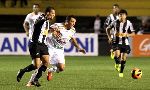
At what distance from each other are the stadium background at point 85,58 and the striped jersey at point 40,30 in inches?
39.3

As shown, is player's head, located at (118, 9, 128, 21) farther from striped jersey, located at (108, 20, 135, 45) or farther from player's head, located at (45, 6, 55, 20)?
player's head, located at (45, 6, 55, 20)

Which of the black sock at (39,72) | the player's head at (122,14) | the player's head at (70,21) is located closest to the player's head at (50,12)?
the player's head at (70,21)

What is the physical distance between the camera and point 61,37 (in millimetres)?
12867

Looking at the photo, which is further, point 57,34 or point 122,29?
point 122,29

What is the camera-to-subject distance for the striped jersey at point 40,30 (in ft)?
38.4

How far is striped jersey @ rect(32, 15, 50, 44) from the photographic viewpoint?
11.7 metres

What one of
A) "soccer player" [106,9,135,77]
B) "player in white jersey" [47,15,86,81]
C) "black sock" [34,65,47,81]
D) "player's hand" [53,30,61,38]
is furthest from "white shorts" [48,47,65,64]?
"soccer player" [106,9,135,77]

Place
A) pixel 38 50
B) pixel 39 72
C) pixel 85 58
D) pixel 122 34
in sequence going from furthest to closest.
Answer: pixel 85 58 → pixel 122 34 → pixel 38 50 → pixel 39 72

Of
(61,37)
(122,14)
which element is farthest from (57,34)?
(122,14)

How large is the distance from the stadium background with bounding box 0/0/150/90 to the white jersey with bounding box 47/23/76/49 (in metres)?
0.86

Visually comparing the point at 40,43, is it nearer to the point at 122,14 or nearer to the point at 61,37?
the point at 61,37

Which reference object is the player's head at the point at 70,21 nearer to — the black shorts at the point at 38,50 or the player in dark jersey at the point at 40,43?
the player in dark jersey at the point at 40,43

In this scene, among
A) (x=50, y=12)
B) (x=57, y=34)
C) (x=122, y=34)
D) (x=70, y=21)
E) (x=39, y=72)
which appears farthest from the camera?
(x=122, y=34)

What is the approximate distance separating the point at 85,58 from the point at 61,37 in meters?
11.0
